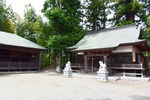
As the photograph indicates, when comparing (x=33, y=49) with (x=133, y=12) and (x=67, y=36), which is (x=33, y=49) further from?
(x=133, y=12)

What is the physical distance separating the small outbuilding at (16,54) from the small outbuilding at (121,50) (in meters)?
7.50

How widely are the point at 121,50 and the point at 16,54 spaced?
1565cm

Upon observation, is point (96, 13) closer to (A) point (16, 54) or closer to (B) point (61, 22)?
(B) point (61, 22)

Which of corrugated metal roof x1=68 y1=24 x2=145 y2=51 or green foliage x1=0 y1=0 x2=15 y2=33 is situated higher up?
green foliage x1=0 y1=0 x2=15 y2=33

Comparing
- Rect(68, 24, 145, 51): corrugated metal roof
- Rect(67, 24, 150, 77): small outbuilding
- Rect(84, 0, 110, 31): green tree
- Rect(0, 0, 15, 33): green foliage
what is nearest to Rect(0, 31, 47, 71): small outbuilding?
Rect(68, 24, 145, 51): corrugated metal roof

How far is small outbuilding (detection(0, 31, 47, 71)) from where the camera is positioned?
50.9 feet

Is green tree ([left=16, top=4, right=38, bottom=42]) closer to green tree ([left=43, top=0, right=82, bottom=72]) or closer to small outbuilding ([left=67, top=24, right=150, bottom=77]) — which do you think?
green tree ([left=43, top=0, right=82, bottom=72])

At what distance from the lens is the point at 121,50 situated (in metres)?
12.0

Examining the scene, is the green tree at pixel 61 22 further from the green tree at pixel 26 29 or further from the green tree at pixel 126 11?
the green tree at pixel 26 29

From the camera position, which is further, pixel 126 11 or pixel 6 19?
pixel 6 19

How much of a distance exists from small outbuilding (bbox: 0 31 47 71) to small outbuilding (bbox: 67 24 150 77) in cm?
750

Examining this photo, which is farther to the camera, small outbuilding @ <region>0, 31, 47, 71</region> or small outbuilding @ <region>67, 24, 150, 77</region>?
small outbuilding @ <region>0, 31, 47, 71</region>

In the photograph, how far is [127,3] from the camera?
21078 mm

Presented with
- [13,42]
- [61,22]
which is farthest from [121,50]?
[13,42]
